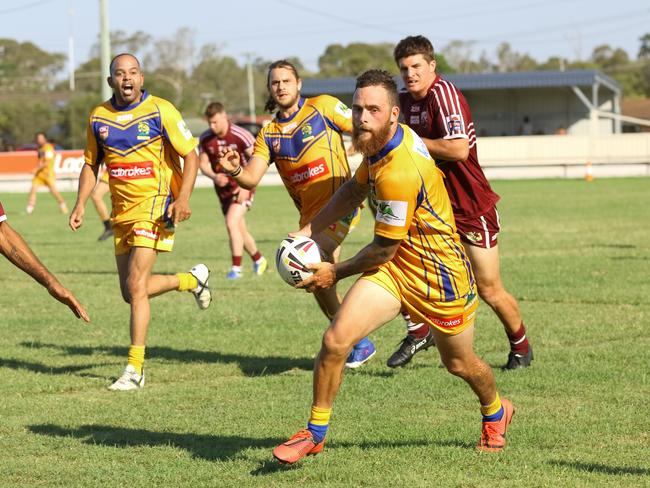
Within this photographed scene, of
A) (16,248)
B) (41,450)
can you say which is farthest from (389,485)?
(16,248)

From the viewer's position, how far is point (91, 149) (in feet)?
28.5

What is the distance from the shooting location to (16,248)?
21.2 feet

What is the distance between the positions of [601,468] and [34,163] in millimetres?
41324

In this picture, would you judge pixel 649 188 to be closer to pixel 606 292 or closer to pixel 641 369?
pixel 606 292

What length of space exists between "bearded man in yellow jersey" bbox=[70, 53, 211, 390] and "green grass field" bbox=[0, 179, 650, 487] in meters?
0.84

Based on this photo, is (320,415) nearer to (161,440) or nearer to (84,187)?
(161,440)

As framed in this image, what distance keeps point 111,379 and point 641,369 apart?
159 inches

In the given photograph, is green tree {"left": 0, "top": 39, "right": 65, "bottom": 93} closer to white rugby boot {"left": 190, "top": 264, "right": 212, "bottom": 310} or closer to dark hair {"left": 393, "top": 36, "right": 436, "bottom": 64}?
white rugby boot {"left": 190, "top": 264, "right": 212, "bottom": 310}

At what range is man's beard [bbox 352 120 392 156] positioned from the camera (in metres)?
5.46

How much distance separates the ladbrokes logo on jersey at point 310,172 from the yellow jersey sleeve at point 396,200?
2.84 m

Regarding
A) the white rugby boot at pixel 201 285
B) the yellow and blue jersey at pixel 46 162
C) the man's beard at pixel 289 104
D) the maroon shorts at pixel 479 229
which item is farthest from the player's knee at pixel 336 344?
the yellow and blue jersey at pixel 46 162

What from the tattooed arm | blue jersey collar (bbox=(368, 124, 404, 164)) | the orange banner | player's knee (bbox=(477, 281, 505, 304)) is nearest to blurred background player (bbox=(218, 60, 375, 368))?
player's knee (bbox=(477, 281, 505, 304))

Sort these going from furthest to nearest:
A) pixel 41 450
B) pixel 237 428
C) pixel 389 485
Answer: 1. pixel 237 428
2. pixel 41 450
3. pixel 389 485

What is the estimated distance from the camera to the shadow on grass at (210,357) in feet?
28.7
